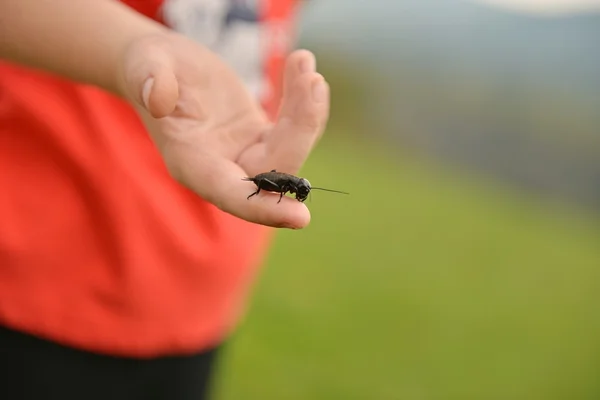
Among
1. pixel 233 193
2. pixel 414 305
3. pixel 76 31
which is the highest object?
pixel 414 305

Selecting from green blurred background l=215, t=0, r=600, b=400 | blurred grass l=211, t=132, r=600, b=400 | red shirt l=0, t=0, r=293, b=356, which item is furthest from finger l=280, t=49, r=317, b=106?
blurred grass l=211, t=132, r=600, b=400

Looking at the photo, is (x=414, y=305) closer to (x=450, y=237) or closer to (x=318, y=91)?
(x=450, y=237)

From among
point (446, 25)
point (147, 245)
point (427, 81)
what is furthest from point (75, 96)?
point (427, 81)

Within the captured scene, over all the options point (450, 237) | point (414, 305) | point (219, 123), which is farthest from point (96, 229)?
point (450, 237)

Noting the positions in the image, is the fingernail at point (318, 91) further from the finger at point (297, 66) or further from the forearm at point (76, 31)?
the forearm at point (76, 31)

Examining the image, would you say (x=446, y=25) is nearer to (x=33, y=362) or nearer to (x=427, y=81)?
(x=427, y=81)

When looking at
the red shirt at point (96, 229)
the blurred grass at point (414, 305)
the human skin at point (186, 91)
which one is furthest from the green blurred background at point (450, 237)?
the human skin at point (186, 91)
